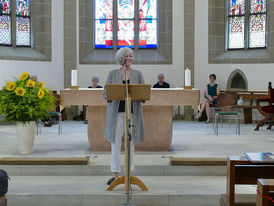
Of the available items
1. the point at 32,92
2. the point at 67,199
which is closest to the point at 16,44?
the point at 32,92

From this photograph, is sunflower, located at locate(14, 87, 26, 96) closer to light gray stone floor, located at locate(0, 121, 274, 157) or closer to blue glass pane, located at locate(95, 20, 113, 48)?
light gray stone floor, located at locate(0, 121, 274, 157)

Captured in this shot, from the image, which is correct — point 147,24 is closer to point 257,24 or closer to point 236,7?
point 236,7

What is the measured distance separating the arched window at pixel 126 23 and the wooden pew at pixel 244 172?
9494mm

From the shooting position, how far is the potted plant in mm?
6328

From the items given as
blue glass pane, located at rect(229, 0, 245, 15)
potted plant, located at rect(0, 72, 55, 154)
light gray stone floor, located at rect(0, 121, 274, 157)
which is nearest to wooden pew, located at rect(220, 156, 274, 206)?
light gray stone floor, located at rect(0, 121, 274, 157)

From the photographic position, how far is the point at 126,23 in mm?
12531

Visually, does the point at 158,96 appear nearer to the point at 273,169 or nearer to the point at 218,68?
the point at 273,169

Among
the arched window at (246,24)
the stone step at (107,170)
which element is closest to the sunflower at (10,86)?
the stone step at (107,170)

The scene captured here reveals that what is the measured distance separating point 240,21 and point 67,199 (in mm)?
8617

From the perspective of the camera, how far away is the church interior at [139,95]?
5113 mm

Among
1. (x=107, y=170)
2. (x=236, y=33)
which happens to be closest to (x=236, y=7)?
(x=236, y=33)

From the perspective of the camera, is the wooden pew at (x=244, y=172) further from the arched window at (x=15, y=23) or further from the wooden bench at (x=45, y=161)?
the arched window at (x=15, y=23)

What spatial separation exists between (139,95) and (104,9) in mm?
8305

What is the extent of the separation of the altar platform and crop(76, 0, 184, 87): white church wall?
3926mm
